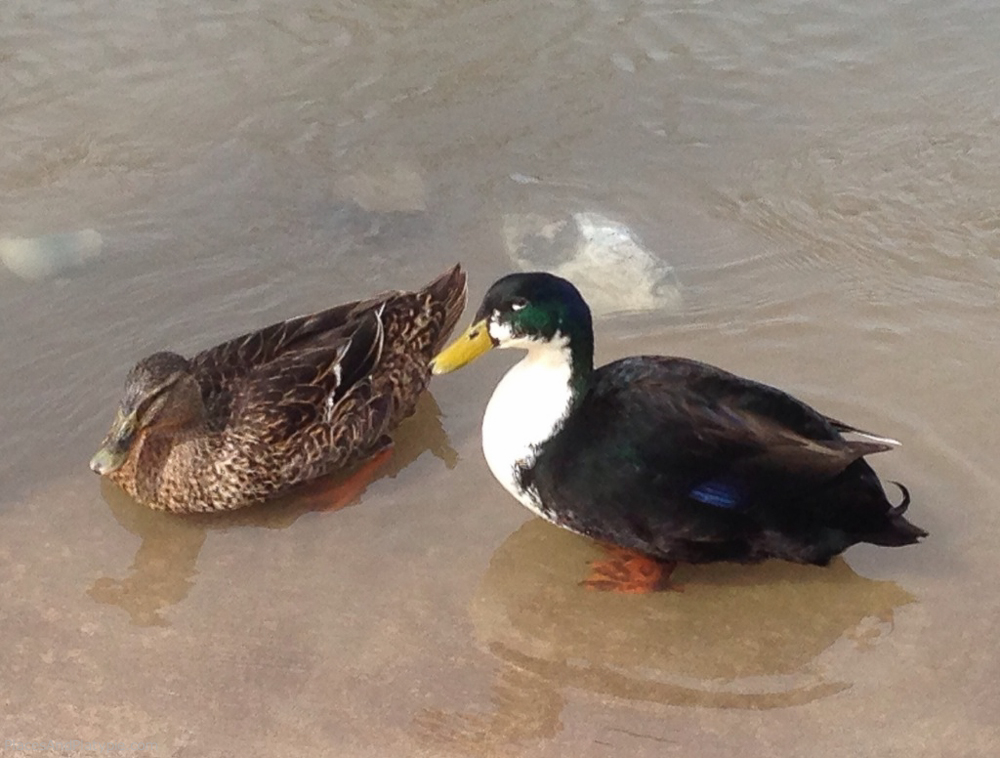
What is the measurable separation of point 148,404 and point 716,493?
5.58 ft

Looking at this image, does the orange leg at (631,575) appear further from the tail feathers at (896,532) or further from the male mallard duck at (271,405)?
the male mallard duck at (271,405)

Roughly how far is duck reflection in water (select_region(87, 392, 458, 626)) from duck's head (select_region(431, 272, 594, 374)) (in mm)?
754

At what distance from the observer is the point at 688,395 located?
12.1ft

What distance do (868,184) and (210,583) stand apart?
3264mm

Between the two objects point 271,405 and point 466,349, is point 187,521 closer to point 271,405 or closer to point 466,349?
point 271,405

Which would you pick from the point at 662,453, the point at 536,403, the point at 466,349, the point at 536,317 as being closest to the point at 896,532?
the point at 662,453

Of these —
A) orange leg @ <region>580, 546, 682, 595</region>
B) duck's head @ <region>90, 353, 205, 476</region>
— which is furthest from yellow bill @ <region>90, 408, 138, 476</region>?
orange leg @ <region>580, 546, 682, 595</region>

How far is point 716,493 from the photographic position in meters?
3.63

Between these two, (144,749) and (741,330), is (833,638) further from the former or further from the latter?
(144,749)

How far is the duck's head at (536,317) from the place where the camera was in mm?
3670

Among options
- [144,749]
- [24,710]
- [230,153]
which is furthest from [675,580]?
[230,153]

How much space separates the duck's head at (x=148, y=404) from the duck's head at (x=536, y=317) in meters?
0.97

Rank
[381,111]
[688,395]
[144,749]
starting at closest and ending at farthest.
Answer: [144,749] < [688,395] < [381,111]

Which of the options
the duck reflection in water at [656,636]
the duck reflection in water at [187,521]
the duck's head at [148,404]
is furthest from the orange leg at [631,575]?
the duck's head at [148,404]
